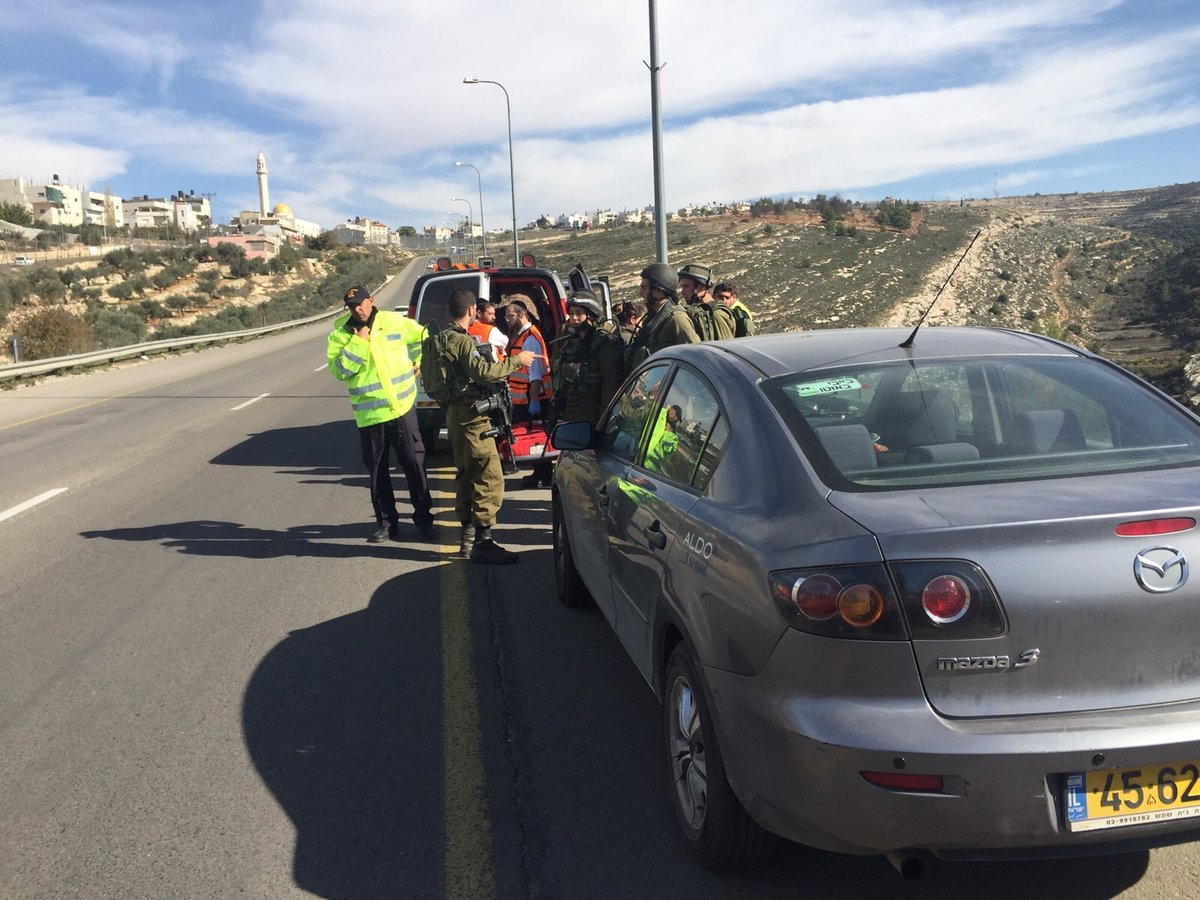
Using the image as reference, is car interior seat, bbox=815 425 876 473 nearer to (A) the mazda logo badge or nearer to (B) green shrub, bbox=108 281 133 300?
(A) the mazda logo badge

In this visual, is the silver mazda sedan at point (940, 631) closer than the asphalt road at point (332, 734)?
Yes

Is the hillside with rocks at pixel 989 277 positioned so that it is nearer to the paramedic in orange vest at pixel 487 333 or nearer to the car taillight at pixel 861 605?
the car taillight at pixel 861 605

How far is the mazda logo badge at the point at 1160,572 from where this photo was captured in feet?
8.16

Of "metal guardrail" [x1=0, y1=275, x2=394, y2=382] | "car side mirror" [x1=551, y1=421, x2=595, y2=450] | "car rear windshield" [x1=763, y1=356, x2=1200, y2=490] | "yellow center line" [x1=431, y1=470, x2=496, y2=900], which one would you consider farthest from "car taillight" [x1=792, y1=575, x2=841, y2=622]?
"metal guardrail" [x1=0, y1=275, x2=394, y2=382]

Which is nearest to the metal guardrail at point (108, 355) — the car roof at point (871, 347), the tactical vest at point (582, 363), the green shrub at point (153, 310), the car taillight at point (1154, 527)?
the tactical vest at point (582, 363)

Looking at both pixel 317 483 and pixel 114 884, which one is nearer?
pixel 114 884

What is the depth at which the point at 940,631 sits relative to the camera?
2514 mm

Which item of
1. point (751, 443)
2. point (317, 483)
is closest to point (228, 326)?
point (317, 483)

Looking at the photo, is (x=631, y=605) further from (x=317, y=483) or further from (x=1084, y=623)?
(x=317, y=483)

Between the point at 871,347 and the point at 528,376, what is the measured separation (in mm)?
6479

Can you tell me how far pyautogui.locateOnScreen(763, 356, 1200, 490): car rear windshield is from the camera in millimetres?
3016

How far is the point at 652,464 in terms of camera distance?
13.5 feet

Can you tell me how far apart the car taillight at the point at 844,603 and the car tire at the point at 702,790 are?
56 centimetres

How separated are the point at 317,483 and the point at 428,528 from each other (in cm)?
286
